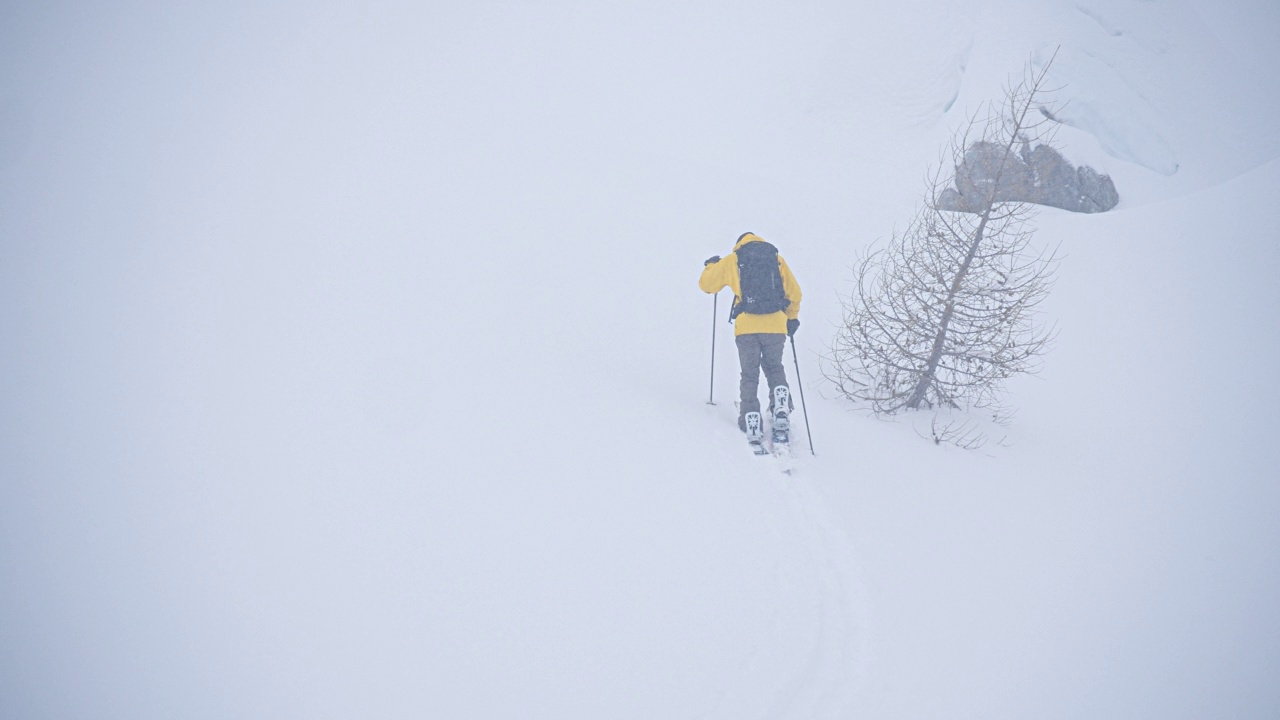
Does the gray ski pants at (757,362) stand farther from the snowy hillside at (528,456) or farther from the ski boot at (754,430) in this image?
the snowy hillside at (528,456)

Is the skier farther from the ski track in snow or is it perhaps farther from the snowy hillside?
the ski track in snow

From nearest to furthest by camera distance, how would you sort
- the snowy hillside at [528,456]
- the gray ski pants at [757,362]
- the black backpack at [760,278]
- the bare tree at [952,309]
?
the snowy hillside at [528,456] < the black backpack at [760,278] < the gray ski pants at [757,362] < the bare tree at [952,309]

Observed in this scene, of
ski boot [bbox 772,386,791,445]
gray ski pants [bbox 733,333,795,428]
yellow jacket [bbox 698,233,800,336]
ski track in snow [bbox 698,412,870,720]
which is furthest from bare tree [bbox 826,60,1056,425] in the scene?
ski track in snow [bbox 698,412,870,720]

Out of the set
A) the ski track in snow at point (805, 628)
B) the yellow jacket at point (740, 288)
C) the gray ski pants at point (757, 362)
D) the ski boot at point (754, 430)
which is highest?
the yellow jacket at point (740, 288)

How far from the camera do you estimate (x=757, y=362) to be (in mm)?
6281

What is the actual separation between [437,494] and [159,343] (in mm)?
3690

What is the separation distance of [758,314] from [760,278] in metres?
0.42

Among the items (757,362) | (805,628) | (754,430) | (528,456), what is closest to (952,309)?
(757,362)

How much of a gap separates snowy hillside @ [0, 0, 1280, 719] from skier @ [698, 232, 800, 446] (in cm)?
52

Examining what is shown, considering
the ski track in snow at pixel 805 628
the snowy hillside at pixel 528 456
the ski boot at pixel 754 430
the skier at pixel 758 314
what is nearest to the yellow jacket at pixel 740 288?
the skier at pixel 758 314

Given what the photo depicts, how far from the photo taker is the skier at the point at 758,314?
592 centimetres

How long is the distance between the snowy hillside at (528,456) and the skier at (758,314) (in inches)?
20.6

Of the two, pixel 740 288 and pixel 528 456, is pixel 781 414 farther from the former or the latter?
pixel 528 456

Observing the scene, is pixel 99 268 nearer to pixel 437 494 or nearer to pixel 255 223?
pixel 255 223
